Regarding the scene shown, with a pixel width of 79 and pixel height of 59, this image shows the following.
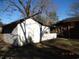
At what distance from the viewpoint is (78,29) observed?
3303cm

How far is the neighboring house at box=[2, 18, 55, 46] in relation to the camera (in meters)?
23.0

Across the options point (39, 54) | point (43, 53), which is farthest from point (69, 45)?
point (39, 54)

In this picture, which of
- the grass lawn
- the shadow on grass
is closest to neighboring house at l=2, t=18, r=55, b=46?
the grass lawn

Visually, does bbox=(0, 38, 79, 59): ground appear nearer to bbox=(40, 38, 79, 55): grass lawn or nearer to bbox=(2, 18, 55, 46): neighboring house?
bbox=(40, 38, 79, 55): grass lawn

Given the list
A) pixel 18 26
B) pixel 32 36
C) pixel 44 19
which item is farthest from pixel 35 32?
pixel 44 19

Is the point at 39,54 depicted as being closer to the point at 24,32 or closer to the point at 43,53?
the point at 43,53

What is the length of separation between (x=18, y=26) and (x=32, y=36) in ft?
10.7

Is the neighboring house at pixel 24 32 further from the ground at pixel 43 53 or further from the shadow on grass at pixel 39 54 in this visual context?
the shadow on grass at pixel 39 54

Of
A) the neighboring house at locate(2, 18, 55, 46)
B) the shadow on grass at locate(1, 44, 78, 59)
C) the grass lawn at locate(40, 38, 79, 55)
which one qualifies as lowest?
the shadow on grass at locate(1, 44, 78, 59)

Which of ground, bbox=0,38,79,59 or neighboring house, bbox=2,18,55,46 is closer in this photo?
ground, bbox=0,38,79,59

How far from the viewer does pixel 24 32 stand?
2409cm

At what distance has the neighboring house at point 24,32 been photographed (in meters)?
23.0

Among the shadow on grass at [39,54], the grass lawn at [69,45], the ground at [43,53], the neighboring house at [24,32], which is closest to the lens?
the shadow on grass at [39,54]

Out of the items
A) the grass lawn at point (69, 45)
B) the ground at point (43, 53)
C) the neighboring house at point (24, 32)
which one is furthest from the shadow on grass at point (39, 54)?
the neighboring house at point (24, 32)
